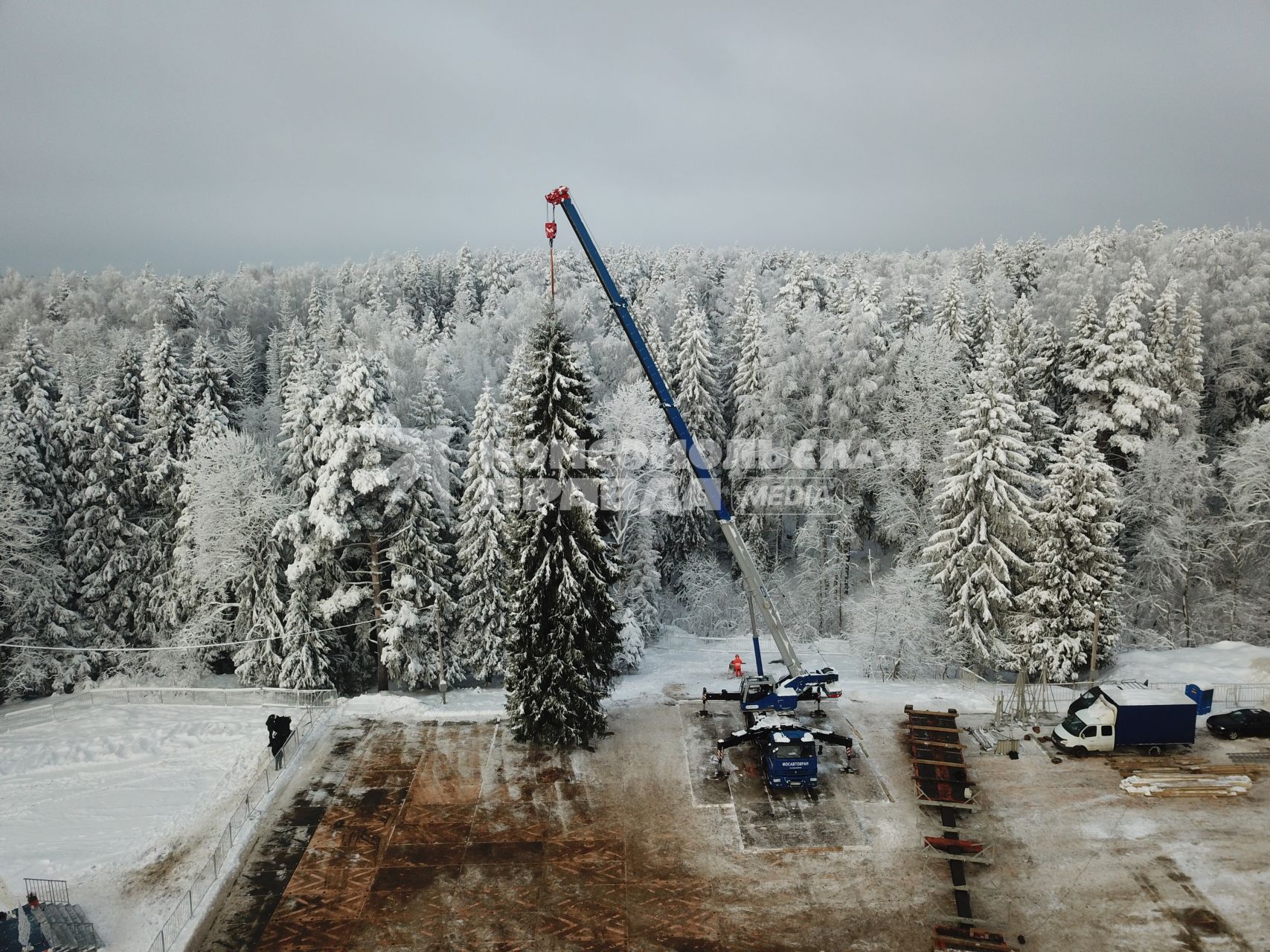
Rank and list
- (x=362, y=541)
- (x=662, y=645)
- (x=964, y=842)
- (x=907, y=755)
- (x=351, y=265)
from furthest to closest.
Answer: (x=351, y=265)
(x=662, y=645)
(x=362, y=541)
(x=907, y=755)
(x=964, y=842)

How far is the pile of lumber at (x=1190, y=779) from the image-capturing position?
1969cm

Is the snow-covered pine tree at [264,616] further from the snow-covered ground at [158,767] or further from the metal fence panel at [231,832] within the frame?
the metal fence panel at [231,832]

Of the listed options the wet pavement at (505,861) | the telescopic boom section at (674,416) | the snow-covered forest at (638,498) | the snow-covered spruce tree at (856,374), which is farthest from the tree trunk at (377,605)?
the snow-covered spruce tree at (856,374)

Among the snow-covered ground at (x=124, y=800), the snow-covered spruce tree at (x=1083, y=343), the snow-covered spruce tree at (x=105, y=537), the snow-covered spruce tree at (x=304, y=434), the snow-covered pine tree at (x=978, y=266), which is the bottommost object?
the snow-covered ground at (x=124, y=800)

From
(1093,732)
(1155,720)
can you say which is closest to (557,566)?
(1093,732)

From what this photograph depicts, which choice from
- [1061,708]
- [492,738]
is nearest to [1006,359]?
[1061,708]

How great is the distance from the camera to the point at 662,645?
37.3 metres

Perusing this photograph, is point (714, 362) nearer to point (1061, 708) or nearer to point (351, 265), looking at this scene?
point (1061, 708)

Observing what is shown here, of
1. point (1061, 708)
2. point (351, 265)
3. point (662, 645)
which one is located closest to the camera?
point (1061, 708)

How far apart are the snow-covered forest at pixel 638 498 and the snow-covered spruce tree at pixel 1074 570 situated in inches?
4.4

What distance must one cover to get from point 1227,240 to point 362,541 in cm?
8120

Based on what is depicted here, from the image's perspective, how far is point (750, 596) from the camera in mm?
23359

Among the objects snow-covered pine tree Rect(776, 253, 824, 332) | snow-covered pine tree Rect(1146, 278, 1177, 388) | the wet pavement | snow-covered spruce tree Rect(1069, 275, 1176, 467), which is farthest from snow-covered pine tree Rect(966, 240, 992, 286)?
the wet pavement

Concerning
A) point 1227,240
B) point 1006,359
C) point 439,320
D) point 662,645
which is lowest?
point 662,645
